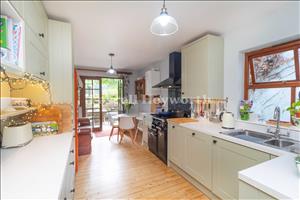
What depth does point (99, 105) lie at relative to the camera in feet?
18.3

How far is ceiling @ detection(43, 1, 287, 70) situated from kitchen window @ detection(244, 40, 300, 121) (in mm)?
502

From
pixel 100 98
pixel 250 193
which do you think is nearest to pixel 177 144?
pixel 250 193

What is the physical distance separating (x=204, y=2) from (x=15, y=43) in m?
1.75

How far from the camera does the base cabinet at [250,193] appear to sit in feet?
2.78

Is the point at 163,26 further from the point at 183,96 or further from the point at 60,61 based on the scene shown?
the point at 183,96

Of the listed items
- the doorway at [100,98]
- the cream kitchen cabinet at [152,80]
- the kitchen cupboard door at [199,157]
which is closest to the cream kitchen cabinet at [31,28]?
the kitchen cupboard door at [199,157]

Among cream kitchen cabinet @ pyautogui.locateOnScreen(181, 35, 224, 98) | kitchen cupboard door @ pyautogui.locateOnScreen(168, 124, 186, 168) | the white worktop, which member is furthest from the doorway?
the white worktop

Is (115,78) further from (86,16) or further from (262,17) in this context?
(262,17)

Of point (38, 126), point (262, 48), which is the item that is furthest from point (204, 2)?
point (38, 126)

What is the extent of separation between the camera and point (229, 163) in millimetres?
1667

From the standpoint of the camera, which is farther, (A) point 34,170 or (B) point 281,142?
(B) point 281,142

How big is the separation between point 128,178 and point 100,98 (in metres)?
3.74

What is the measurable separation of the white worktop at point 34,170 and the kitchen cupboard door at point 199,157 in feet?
5.29

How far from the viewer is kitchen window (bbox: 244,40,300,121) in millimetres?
1812
